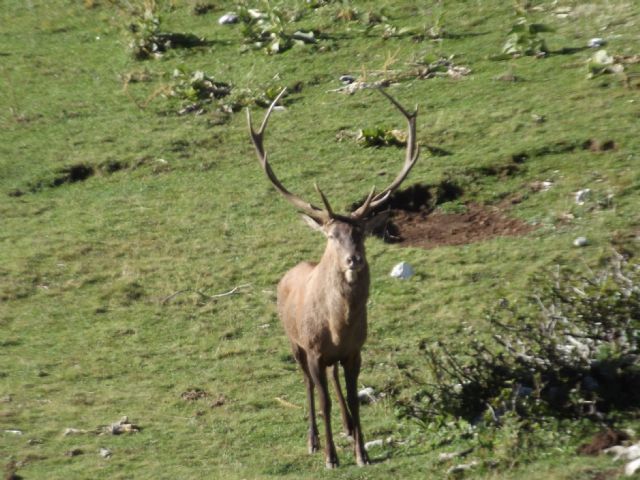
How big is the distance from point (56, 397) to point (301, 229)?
441 centimetres

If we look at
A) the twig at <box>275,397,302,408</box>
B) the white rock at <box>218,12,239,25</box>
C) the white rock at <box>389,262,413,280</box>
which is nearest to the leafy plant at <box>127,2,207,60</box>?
the white rock at <box>218,12,239,25</box>

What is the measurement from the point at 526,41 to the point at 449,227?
496 centimetres

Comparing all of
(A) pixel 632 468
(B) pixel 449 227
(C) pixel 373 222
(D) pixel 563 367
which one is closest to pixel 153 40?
(B) pixel 449 227

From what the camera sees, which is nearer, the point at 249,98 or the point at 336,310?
the point at 336,310

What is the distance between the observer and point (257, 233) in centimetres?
1520

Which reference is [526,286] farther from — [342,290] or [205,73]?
[205,73]

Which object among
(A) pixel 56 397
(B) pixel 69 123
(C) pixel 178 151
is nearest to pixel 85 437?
(A) pixel 56 397

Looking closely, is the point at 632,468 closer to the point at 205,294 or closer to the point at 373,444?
the point at 373,444

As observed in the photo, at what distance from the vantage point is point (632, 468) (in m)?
7.55

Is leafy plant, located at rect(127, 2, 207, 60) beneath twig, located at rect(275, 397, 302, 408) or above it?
above

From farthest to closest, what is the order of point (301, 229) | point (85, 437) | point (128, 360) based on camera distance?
point (301, 229), point (128, 360), point (85, 437)

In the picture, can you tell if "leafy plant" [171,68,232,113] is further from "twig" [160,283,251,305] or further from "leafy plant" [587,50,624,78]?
"leafy plant" [587,50,624,78]

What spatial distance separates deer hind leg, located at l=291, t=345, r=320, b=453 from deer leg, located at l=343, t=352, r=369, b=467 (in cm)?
64

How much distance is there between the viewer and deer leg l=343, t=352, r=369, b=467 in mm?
9312
